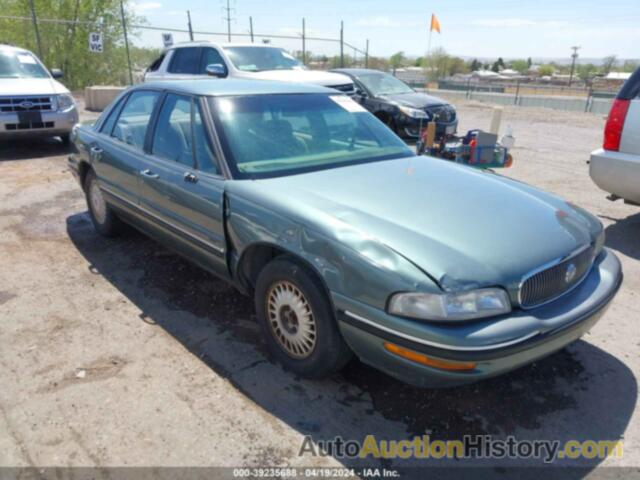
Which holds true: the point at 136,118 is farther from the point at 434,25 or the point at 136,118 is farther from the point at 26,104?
the point at 434,25

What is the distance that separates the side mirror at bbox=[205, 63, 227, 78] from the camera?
31.4 ft

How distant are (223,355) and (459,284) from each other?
5.49ft

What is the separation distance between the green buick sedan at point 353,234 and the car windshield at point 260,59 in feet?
19.8

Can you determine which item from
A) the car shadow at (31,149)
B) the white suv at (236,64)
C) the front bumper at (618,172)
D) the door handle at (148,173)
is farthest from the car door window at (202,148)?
the car shadow at (31,149)

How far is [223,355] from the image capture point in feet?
10.6

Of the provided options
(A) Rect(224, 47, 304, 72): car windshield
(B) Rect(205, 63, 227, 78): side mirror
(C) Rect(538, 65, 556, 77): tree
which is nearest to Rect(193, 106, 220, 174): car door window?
(B) Rect(205, 63, 227, 78): side mirror

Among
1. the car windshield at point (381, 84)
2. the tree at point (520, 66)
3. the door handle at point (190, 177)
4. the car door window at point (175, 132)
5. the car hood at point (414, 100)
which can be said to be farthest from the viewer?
the tree at point (520, 66)

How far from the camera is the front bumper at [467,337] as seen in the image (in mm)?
2223

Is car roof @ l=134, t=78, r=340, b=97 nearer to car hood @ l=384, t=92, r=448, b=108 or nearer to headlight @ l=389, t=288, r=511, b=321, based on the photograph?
headlight @ l=389, t=288, r=511, b=321

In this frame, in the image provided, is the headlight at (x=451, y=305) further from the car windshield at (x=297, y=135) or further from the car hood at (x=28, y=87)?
the car hood at (x=28, y=87)

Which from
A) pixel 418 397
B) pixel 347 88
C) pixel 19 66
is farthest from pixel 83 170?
pixel 347 88

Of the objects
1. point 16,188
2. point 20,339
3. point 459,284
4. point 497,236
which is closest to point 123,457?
point 20,339

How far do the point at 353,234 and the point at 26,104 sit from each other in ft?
27.9

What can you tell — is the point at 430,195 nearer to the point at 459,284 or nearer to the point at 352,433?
the point at 459,284
